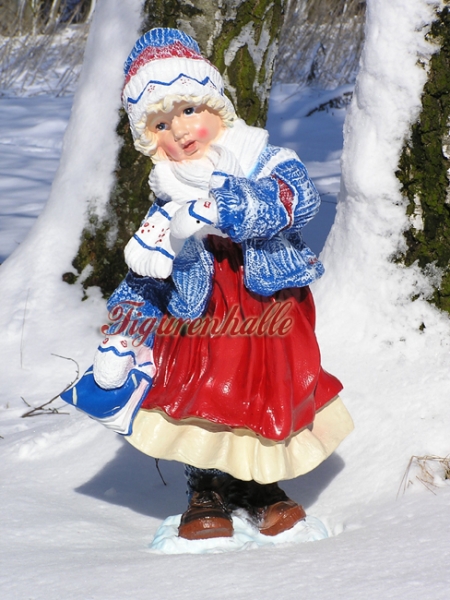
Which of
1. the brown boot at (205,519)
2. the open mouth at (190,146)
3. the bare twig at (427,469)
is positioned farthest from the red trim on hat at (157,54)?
the bare twig at (427,469)

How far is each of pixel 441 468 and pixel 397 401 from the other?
28cm

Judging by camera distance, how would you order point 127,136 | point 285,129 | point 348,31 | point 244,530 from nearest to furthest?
point 244,530
point 127,136
point 285,129
point 348,31

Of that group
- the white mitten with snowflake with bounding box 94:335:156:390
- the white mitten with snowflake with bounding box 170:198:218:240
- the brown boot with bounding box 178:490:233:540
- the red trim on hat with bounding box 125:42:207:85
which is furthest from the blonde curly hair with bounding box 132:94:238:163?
the brown boot with bounding box 178:490:233:540

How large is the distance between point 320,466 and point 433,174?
96cm

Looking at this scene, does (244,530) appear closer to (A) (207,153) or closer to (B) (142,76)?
(A) (207,153)

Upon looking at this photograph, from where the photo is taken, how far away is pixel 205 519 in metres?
2.13

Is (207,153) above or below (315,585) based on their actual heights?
above

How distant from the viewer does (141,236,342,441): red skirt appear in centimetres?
205

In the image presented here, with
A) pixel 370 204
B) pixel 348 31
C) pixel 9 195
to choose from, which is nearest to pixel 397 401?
pixel 370 204

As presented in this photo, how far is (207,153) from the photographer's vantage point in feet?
6.63

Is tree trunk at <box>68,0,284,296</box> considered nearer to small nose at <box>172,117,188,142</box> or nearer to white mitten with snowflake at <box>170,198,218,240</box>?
small nose at <box>172,117,188,142</box>

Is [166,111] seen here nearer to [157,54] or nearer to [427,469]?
[157,54]

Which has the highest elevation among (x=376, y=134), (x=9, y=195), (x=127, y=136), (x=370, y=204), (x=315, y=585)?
(x=376, y=134)

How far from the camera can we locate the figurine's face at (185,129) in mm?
2000
